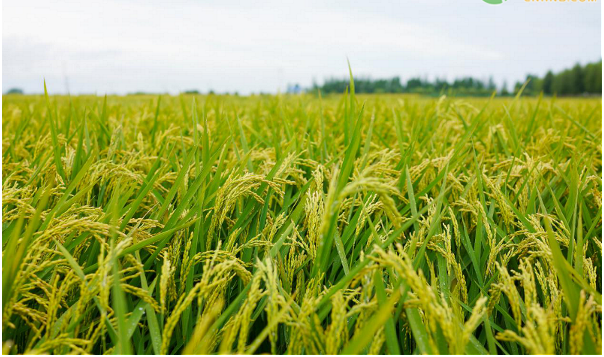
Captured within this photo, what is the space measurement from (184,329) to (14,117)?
11.9ft

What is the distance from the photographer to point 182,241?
1279mm

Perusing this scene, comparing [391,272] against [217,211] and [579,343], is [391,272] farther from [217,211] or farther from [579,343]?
[217,211]

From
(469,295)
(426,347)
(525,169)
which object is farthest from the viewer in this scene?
(525,169)

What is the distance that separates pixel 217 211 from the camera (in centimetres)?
124

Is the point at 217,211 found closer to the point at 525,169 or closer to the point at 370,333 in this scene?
the point at 370,333

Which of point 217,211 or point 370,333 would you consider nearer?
point 370,333

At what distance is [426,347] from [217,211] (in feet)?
2.38

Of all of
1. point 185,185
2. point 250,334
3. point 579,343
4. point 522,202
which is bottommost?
point 250,334

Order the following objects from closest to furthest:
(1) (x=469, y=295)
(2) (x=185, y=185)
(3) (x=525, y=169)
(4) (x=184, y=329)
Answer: (4) (x=184, y=329) < (1) (x=469, y=295) < (2) (x=185, y=185) < (3) (x=525, y=169)

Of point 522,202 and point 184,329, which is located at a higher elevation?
point 522,202

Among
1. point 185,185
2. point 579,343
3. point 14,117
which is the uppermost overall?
point 14,117

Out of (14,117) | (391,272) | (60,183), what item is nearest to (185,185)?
A: (60,183)

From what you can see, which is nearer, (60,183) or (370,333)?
(370,333)

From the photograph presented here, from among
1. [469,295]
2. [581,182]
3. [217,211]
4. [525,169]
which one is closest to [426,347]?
[469,295]
